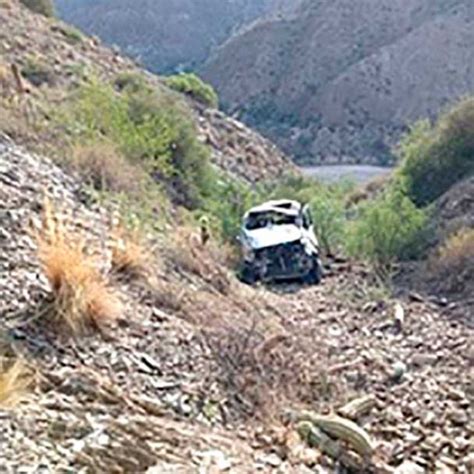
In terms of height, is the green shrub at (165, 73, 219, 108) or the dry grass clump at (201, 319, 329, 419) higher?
the green shrub at (165, 73, 219, 108)

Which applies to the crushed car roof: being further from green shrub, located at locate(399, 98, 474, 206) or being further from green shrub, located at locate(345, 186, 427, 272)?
green shrub, located at locate(399, 98, 474, 206)

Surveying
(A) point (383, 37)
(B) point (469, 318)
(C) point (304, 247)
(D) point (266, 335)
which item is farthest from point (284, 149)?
(D) point (266, 335)

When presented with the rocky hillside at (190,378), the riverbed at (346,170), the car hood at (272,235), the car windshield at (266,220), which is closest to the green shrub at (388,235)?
the car windshield at (266,220)

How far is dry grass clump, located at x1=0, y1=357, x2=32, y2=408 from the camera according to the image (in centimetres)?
655

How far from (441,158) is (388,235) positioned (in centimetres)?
586

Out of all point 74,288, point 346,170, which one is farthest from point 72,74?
point 346,170

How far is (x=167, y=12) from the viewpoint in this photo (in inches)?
4611

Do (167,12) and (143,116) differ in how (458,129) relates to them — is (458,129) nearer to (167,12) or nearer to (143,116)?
(143,116)

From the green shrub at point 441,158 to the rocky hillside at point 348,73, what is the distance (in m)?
41.9

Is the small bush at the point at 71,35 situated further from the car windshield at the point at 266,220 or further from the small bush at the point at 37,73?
the car windshield at the point at 266,220

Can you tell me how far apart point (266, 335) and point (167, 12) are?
110782mm

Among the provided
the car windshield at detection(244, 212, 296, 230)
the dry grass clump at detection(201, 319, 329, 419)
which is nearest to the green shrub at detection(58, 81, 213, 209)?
the car windshield at detection(244, 212, 296, 230)

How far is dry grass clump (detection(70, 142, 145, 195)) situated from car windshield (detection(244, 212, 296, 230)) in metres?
3.49

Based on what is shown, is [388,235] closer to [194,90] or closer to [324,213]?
[324,213]
